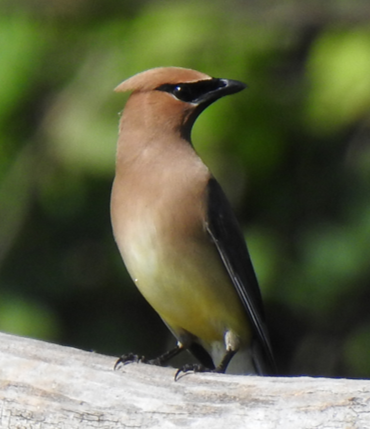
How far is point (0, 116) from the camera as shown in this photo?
19.3 ft

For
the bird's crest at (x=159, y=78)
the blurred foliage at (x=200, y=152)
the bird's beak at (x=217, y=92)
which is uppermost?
the bird's crest at (x=159, y=78)

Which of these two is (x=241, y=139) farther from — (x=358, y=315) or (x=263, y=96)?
(x=358, y=315)

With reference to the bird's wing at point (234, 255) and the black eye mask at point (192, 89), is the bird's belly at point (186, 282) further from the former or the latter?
the black eye mask at point (192, 89)

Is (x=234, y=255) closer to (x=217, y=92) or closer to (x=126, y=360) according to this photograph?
(x=217, y=92)

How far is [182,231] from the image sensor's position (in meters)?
4.39

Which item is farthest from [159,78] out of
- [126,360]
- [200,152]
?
[126,360]

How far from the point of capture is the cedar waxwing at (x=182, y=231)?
436 centimetres

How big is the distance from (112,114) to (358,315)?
210cm

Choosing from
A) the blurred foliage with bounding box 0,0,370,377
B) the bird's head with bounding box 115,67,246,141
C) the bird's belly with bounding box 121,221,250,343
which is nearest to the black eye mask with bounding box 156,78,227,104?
the bird's head with bounding box 115,67,246,141

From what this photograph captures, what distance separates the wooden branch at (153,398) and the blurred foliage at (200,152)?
84.4 inches

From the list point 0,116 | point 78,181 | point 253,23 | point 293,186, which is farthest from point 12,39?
point 293,186

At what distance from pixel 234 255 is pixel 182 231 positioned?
0.44 m

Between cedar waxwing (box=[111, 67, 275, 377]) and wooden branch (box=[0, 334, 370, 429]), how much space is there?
0.44 m

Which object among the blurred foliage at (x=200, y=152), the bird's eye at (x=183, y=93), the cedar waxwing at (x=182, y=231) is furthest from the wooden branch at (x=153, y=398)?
the blurred foliage at (x=200, y=152)
